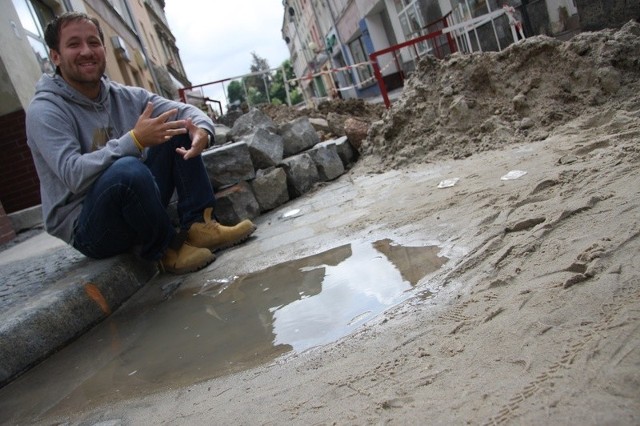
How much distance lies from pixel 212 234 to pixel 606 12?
214 inches

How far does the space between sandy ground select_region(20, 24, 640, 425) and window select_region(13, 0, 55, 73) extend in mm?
6024

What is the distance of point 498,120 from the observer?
3996mm

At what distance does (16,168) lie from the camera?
5.88 meters

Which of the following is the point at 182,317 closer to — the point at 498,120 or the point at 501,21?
the point at 498,120

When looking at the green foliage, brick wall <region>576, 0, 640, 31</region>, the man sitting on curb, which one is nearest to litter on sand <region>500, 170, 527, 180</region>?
the man sitting on curb

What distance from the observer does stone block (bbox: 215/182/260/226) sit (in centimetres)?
405

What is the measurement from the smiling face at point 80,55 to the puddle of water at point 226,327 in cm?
130

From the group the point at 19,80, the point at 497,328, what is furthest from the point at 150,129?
the point at 19,80

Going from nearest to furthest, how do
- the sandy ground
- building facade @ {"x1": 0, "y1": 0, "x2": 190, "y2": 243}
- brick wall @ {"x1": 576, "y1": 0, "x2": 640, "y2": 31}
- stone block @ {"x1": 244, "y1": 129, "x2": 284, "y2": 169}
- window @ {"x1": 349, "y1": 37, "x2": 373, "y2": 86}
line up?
the sandy ground
stone block @ {"x1": 244, "y1": 129, "x2": 284, "y2": 169}
brick wall @ {"x1": 576, "y1": 0, "x2": 640, "y2": 31}
building facade @ {"x1": 0, "y1": 0, "x2": 190, "y2": 243}
window @ {"x1": 349, "y1": 37, "x2": 373, "y2": 86}

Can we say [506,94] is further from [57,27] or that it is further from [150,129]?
[57,27]

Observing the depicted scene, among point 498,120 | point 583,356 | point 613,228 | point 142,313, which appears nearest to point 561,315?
point 583,356

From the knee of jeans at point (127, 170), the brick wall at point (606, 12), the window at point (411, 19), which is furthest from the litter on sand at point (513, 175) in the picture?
the window at point (411, 19)

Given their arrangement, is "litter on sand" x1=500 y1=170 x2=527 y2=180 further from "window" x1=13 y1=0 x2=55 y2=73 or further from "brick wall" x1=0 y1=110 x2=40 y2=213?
"window" x1=13 y1=0 x2=55 y2=73

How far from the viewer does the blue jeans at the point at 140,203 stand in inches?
101
